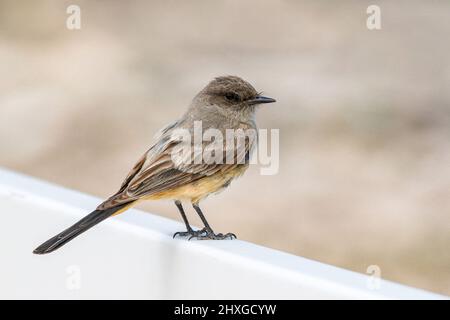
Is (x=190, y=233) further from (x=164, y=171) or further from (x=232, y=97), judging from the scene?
(x=232, y=97)

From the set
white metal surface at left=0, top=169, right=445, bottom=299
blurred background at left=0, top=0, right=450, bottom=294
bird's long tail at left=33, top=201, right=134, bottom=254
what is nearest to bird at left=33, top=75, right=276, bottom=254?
bird's long tail at left=33, top=201, right=134, bottom=254

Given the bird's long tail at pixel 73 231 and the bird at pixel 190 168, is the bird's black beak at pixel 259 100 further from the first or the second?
the bird's long tail at pixel 73 231

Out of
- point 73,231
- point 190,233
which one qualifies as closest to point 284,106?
point 190,233

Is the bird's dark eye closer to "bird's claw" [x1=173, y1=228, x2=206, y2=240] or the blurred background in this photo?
"bird's claw" [x1=173, y1=228, x2=206, y2=240]

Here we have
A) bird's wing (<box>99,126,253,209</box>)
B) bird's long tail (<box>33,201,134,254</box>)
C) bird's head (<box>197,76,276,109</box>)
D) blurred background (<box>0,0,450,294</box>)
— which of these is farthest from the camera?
blurred background (<box>0,0,450,294</box>)

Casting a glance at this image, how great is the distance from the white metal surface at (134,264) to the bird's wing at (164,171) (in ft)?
0.45

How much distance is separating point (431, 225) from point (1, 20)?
8.46 meters

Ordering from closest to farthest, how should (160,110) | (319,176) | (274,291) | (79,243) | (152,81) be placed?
(274,291)
(79,243)
(319,176)
(160,110)
(152,81)

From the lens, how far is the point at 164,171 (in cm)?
495

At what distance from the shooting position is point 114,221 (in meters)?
4.59

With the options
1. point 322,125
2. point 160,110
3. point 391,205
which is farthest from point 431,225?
point 160,110

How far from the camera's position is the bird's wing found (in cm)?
488

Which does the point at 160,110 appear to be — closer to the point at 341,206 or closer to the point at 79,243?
the point at 341,206

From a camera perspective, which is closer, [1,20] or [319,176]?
[319,176]
